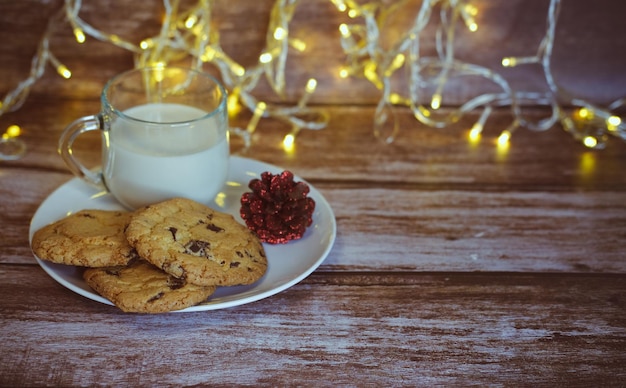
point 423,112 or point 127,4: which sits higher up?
point 127,4

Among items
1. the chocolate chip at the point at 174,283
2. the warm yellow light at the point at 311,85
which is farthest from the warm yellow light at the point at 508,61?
the chocolate chip at the point at 174,283

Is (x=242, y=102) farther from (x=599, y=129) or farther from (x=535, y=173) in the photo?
(x=599, y=129)

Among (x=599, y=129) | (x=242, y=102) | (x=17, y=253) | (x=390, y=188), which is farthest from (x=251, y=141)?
(x=599, y=129)

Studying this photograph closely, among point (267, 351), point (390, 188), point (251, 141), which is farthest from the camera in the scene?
point (251, 141)

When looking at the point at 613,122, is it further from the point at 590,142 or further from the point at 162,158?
the point at 162,158

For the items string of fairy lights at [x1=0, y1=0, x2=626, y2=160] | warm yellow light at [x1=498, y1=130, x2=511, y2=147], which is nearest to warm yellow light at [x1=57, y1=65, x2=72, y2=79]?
string of fairy lights at [x1=0, y1=0, x2=626, y2=160]

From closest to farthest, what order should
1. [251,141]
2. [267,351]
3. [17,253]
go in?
1. [267,351]
2. [17,253]
3. [251,141]

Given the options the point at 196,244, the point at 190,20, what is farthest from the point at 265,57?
the point at 196,244

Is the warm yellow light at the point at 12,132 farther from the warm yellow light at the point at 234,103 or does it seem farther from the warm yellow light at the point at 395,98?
the warm yellow light at the point at 395,98
